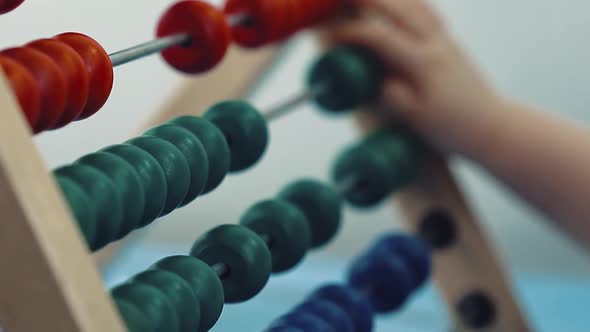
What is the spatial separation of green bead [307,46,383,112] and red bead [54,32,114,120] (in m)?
0.29

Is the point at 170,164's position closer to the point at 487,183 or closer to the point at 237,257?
the point at 237,257

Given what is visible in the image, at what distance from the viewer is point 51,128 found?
1.25 ft

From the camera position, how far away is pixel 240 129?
19.5 inches

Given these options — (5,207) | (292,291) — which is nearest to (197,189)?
(5,207)

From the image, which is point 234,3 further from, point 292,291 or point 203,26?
point 292,291

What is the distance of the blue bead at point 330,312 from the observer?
0.50m

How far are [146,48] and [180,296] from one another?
149 mm

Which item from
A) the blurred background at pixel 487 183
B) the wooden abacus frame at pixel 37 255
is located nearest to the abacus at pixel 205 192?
the wooden abacus frame at pixel 37 255

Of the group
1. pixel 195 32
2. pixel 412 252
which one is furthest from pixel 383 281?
pixel 195 32

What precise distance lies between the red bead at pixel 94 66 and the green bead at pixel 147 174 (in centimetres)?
3

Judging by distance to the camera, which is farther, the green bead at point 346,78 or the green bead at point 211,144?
the green bead at point 346,78

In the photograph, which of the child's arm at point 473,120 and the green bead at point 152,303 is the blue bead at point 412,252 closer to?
the child's arm at point 473,120

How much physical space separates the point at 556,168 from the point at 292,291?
0.56m

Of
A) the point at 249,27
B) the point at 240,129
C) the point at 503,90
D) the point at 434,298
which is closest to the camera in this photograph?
the point at 240,129
